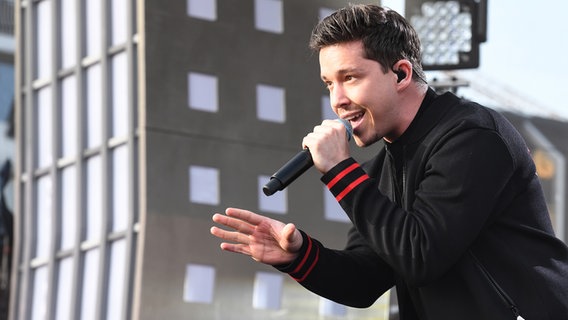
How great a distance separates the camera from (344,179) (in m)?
3.01

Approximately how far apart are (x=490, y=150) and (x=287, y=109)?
9740 millimetres

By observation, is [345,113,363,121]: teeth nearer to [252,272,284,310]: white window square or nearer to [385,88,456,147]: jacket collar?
[385,88,456,147]: jacket collar

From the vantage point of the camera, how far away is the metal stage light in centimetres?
796

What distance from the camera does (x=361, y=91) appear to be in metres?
3.11

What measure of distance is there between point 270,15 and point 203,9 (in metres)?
0.71

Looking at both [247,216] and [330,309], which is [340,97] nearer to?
[247,216]

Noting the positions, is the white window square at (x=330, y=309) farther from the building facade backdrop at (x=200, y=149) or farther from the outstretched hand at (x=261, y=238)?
the outstretched hand at (x=261, y=238)

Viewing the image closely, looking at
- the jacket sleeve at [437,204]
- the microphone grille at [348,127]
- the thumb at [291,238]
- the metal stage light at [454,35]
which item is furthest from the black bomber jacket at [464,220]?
the metal stage light at [454,35]

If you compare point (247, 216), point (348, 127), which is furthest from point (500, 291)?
point (247, 216)

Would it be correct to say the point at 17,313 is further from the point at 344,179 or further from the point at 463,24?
the point at 344,179

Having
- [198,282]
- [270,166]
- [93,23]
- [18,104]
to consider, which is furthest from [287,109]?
[18,104]

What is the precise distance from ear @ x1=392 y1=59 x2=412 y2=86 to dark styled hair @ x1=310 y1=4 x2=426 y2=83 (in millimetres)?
13

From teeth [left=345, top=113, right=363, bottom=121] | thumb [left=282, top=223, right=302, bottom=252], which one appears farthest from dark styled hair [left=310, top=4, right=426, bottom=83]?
thumb [left=282, top=223, right=302, bottom=252]

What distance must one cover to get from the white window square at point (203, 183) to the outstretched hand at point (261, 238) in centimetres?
953
